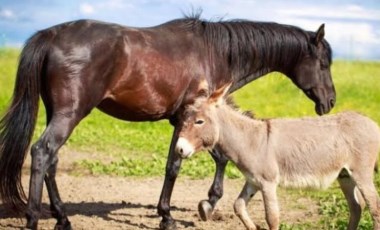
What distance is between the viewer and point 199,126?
6.21 m

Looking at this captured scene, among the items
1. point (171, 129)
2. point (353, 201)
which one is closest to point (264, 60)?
point (353, 201)

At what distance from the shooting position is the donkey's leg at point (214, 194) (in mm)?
7812

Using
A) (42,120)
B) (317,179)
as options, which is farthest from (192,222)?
(42,120)

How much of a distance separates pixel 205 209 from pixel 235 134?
1.60 metres

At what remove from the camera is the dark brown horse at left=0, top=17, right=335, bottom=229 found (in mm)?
6629

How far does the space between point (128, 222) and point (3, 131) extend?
1.91 meters

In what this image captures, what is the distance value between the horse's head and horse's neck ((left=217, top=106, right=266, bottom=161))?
215 centimetres

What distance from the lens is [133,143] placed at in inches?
585

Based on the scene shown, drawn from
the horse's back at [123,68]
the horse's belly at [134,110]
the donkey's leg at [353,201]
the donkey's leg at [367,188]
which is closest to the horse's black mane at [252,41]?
the horse's back at [123,68]

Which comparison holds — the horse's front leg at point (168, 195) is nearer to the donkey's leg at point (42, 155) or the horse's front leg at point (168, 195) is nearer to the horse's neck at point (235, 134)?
the horse's neck at point (235, 134)

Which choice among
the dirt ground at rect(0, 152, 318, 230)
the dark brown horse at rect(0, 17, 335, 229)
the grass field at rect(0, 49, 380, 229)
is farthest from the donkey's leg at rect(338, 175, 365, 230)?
the dark brown horse at rect(0, 17, 335, 229)

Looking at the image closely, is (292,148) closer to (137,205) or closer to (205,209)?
(205,209)

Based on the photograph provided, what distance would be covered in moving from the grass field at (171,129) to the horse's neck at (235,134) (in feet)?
5.17

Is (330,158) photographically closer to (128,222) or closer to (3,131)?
(128,222)
